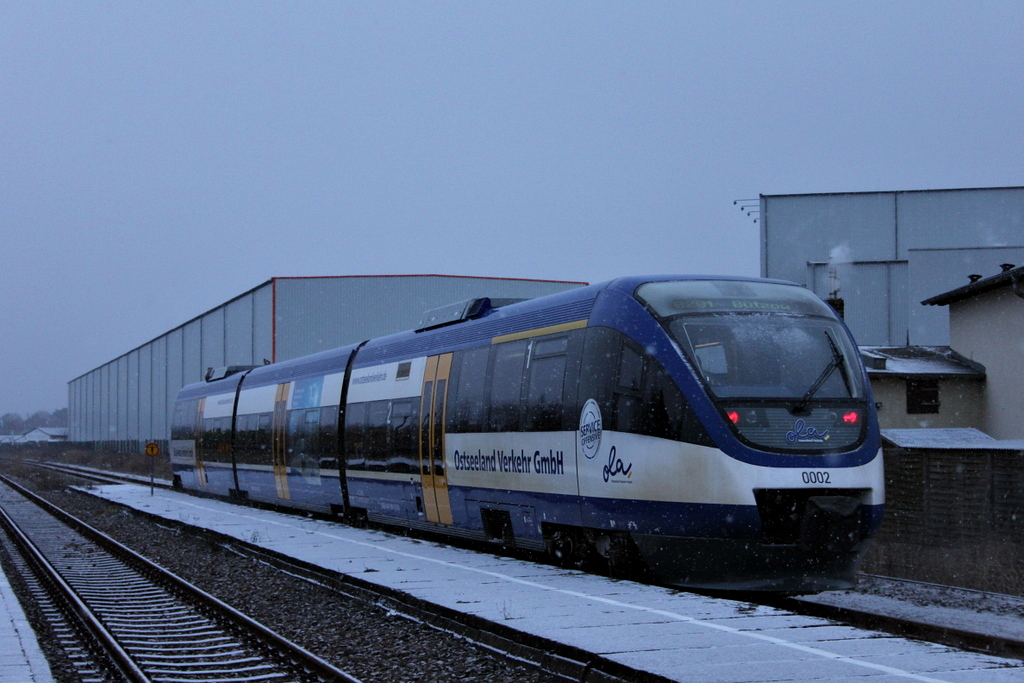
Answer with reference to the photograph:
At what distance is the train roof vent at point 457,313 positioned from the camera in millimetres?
15398

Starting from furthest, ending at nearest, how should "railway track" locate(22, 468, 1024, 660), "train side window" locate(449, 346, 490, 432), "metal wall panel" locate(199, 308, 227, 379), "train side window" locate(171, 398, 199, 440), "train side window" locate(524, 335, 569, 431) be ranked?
"metal wall panel" locate(199, 308, 227, 379) < "train side window" locate(171, 398, 199, 440) < "train side window" locate(449, 346, 490, 432) < "train side window" locate(524, 335, 569, 431) < "railway track" locate(22, 468, 1024, 660)

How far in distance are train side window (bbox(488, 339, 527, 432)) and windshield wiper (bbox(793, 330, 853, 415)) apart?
12.9 feet

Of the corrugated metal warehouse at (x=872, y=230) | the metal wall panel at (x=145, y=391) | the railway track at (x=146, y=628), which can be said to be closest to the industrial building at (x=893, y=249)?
the corrugated metal warehouse at (x=872, y=230)

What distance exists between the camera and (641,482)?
10.7 m

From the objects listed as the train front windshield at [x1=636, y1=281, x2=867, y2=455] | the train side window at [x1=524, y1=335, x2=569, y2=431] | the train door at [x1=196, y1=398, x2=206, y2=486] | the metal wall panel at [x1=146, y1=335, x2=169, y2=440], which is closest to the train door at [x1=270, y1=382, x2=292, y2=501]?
the train door at [x1=196, y1=398, x2=206, y2=486]

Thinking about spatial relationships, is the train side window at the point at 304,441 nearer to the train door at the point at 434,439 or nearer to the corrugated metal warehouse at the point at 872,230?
the train door at the point at 434,439

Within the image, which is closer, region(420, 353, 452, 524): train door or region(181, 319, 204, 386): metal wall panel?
region(420, 353, 452, 524): train door

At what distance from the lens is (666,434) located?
1045 centimetres

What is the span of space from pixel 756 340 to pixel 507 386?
3.94 meters

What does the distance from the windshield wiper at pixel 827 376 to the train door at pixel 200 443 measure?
23.6m

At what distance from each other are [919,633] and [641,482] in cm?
287

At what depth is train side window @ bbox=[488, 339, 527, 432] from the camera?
44.3 ft

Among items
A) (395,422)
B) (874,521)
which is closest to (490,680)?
(874,521)

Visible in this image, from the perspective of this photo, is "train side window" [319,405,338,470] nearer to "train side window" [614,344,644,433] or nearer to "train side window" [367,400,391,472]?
"train side window" [367,400,391,472]
